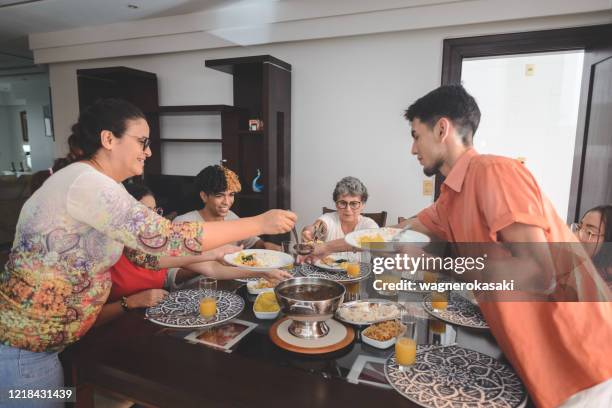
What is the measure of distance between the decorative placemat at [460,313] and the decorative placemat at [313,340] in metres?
0.37

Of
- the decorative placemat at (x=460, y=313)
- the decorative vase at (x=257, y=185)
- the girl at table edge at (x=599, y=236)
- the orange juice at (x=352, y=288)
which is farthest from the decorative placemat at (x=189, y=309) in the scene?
the decorative vase at (x=257, y=185)

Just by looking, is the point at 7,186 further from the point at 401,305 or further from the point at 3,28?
the point at 401,305

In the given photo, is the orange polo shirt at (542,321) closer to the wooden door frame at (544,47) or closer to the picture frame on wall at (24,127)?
the wooden door frame at (544,47)

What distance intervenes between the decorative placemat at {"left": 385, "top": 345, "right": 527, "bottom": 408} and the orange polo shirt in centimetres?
6

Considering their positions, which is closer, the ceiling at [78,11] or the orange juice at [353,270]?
the orange juice at [353,270]

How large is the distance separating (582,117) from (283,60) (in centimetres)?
258

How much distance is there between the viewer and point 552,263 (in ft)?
3.36

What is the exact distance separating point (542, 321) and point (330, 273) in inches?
42.8

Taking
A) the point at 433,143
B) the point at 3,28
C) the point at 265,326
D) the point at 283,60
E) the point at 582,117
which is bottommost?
the point at 265,326

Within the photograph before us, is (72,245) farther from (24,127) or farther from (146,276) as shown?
(24,127)

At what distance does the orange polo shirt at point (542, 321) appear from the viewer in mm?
950

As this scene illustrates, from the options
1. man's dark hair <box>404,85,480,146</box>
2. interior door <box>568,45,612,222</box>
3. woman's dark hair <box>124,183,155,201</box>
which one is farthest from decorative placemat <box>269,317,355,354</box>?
interior door <box>568,45,612,222</box>

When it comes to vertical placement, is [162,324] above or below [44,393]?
above

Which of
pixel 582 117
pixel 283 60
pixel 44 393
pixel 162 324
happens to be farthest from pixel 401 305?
pixel 283 60
